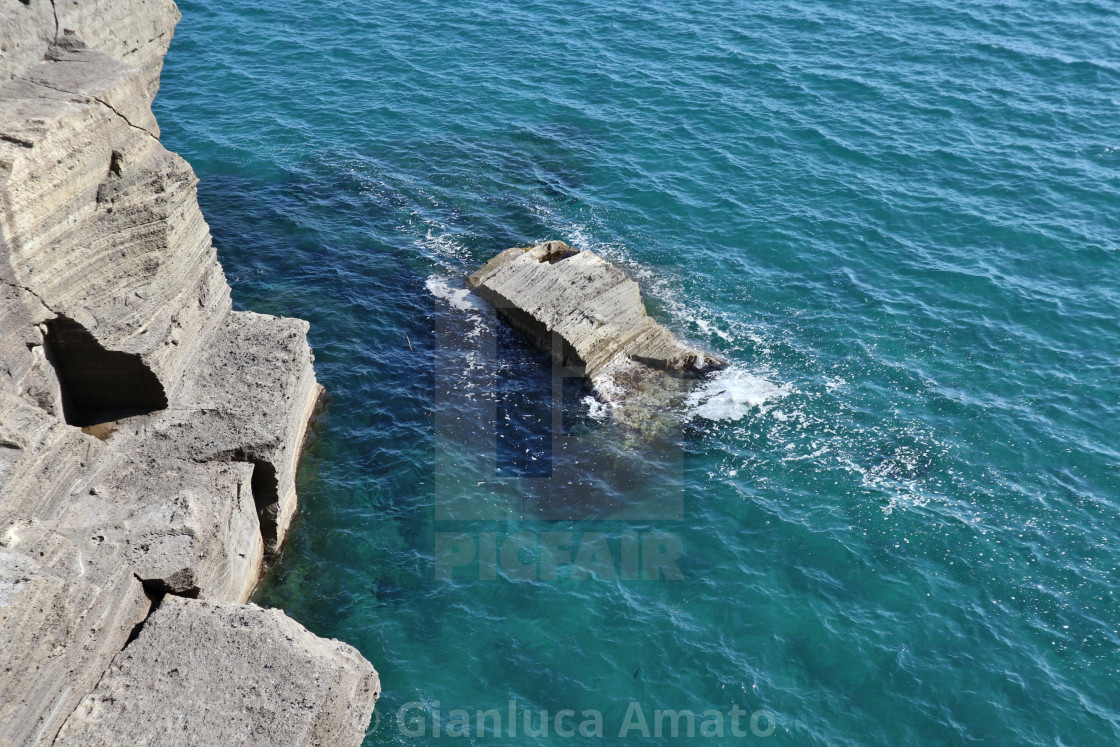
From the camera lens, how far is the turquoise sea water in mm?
23469

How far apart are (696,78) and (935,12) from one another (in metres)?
17.6

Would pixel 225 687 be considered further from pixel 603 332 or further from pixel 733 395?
pixel 733 395

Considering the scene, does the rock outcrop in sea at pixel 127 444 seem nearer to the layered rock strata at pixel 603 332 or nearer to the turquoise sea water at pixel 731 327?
the turquoise sea water at pixel 731 327

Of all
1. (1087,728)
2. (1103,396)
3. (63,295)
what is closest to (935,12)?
(1103,396)

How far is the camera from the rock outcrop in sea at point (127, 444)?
1747 cm

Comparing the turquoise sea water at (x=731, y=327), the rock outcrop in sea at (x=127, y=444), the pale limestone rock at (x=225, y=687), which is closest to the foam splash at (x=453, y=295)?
the turquoise sea water at (x=731, y=327)

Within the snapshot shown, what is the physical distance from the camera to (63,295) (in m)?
22.0

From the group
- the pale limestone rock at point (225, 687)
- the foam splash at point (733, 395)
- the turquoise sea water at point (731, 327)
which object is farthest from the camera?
the foam splash at point (733, 395)

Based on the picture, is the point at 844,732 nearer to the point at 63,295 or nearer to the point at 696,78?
the point at 63,295

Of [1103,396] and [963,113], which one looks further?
[963,113]

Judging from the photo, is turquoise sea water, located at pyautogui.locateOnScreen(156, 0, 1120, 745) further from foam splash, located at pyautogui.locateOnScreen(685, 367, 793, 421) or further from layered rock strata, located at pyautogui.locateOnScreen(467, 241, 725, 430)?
layered rock strata, located at pyautogui.locateOnScreen(467, 241, 725, 430)

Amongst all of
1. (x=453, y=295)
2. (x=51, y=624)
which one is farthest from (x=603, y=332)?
(x=51, y=624)

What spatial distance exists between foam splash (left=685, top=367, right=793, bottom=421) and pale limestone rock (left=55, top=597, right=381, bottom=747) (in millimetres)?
15203

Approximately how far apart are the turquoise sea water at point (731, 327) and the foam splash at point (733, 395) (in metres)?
0.14
